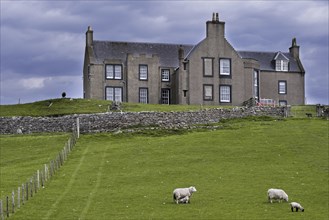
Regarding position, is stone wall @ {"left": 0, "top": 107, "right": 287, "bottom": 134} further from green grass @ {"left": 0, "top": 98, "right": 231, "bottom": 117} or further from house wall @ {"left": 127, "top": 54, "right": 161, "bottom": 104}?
house wall @ {"left": 127, "top": 54, "right": 161, "bottom": 104}

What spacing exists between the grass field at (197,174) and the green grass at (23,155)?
7.80 feet

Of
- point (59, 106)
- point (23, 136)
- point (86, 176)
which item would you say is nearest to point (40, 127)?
point (23, 136)

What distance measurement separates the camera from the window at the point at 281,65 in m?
117

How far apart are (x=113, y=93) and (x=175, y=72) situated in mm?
9257

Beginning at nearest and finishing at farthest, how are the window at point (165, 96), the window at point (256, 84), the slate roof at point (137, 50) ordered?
1. the slate roof at point (137, 50)
2. the window at point (256, 84)
3. the window at point (165, 96)

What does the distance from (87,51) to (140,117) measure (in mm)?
30067

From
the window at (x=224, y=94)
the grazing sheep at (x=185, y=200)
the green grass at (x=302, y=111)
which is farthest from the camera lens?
the window at (x=224, y=94)

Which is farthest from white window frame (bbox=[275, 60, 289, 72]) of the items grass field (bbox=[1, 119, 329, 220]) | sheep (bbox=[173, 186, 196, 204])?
sheep (bbox=[173, 186, 196, 204])

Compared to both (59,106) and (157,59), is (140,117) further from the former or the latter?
(157,59)

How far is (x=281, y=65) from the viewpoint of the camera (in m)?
117

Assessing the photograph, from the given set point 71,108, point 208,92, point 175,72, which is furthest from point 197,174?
point 175,72

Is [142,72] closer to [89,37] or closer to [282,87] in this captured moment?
[89,37]

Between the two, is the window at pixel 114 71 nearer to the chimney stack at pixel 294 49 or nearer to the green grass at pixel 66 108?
the green grass at pixel 66 108

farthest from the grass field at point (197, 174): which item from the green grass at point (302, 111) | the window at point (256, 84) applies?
the window at point (256, 84)
